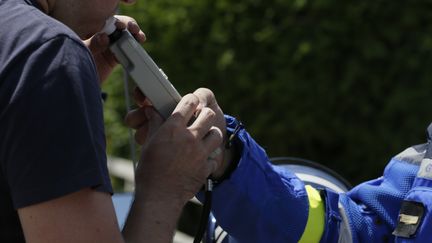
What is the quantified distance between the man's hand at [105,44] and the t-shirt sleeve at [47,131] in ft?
1.62

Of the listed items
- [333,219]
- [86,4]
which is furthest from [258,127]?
[86,4]

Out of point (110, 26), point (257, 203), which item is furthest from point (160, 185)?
point (257, 203)

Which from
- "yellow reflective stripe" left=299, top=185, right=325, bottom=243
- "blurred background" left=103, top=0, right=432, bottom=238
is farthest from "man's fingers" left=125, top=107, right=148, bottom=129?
"blurred background" left=103, top=0, right=432, bottom=238

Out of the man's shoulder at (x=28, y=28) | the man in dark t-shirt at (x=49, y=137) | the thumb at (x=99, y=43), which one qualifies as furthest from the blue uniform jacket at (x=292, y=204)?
the man's shoulder at (x=28, y=28)

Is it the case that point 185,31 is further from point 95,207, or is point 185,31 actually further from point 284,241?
point 95,207

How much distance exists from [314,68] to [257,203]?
2813 millimetres

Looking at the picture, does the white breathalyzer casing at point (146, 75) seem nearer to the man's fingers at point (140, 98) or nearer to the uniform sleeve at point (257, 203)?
the man's fingers at point (140, 98)

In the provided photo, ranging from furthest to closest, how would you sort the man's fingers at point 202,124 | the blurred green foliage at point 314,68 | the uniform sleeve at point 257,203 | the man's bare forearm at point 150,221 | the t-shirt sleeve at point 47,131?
the blurred green foliage at point 314,68 < the uniform sleeve at point 257,203 < the man's fingers at point 202,124 < the man's bare forearm at point 150,221 < the t-shirt sleeve at point 47,131

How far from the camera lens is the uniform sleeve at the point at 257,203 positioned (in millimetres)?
2430

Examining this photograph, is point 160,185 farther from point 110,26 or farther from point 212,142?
point 110,26

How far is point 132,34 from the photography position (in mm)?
2396

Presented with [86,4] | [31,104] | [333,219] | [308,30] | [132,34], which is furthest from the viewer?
[308,30]

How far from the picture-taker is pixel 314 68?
518 centimetres

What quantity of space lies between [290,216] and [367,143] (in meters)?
2.78
